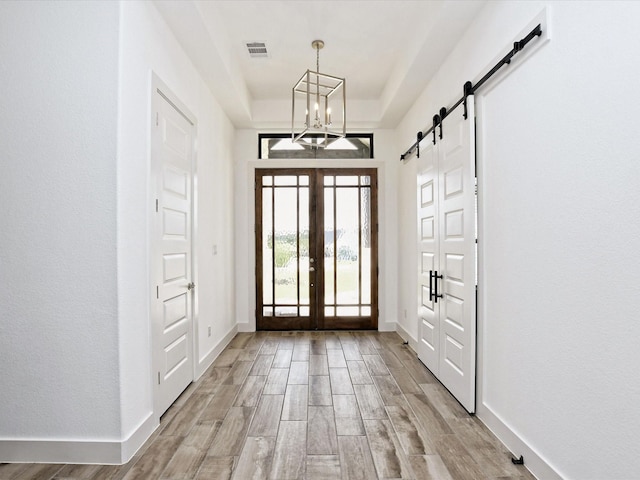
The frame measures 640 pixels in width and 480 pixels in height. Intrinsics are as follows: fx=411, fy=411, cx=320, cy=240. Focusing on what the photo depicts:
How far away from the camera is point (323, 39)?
12.8 feet

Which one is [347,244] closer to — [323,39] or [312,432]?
→ [323,39]

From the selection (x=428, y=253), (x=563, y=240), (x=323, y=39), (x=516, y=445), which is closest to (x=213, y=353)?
(x=428, y=253)

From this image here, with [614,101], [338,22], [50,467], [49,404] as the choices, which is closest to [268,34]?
[338,22]

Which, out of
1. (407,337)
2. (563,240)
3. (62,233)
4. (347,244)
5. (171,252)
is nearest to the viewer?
(563,240)

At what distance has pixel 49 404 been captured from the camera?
87.4 inches

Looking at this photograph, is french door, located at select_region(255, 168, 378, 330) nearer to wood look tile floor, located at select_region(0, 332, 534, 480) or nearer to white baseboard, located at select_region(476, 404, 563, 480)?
wood look tile floor, located at select_region(0, 332, 534, 480)

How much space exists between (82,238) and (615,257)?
2.48 meters

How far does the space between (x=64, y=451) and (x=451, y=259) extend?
2.83 m

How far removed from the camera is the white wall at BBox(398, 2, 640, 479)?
1525 millimetres

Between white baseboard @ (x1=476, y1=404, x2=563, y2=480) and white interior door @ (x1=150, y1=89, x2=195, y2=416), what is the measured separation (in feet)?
7.04

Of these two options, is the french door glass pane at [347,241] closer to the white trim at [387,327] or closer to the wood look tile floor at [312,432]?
the white trim at [387,327]

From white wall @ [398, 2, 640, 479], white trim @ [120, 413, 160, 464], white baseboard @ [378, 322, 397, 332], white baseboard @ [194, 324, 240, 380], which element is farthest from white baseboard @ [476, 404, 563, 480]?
white baseboard @ [378, 322, 397, 332]

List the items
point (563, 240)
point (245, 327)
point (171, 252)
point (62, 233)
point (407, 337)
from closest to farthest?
point (563, 240), point (62, 233), point (171, 252), point (407, 337), point (245, 327)

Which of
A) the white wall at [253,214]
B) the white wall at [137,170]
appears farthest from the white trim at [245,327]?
the white wall at [137,170]
